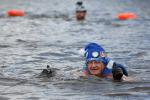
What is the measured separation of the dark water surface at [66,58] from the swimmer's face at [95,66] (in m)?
0.21

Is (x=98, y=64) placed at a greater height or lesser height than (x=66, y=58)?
greater

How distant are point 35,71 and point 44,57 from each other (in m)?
2.54

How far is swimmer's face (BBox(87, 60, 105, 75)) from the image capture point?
38.5ft

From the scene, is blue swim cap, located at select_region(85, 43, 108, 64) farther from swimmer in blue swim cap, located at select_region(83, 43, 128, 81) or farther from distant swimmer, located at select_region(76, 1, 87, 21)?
distant swimmer, located at select_region(76, 1, 87, 21)

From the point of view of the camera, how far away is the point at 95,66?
1181cm

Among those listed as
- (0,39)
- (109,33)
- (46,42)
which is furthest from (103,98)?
(109,33)

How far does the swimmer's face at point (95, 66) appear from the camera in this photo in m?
11.8

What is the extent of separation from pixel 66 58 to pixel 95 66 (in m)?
4.21

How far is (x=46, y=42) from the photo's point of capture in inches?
798

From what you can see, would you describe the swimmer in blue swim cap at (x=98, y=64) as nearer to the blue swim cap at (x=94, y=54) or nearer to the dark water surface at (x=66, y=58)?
the blue swim cap at (x=94, y=54)

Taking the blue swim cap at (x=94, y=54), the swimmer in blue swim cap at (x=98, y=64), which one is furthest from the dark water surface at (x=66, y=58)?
the blue swim cap at (x=94, y=54)

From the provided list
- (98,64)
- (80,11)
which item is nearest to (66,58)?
(98,64)

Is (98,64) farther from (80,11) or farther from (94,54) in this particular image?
(80,11)

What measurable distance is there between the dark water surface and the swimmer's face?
0.21 meters
